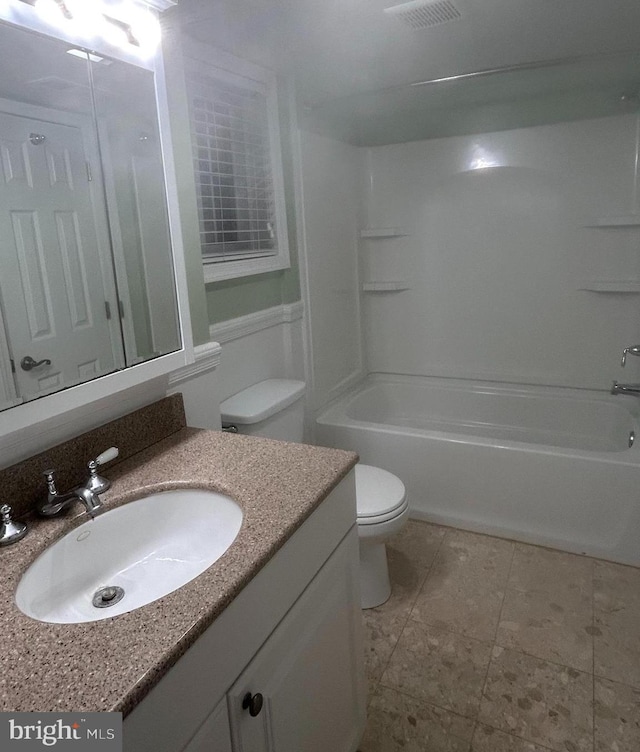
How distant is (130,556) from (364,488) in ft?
3.49

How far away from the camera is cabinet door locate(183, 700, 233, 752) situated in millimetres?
842

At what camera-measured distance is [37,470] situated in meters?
1.17

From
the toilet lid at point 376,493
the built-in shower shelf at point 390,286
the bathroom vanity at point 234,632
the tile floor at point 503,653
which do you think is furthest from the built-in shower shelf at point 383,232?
the bathroom vanity at point 234,632

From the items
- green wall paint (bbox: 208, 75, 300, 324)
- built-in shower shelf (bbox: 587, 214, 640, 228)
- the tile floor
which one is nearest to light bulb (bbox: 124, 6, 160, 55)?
green wall paint (bbox: 208, 75, 300, 324)

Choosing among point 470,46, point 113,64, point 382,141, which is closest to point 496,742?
point 113,64

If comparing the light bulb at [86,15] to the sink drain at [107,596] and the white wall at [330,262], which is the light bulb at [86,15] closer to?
the sink drain at [107,596]

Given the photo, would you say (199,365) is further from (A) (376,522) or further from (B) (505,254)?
(B) (505,254)

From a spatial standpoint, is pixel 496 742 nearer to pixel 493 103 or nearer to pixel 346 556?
pixel 346 556

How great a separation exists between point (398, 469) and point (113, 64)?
78.9 inches

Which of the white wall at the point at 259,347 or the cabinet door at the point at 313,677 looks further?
the white wall at the point at 259,347

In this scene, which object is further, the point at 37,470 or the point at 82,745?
the point at 37,470

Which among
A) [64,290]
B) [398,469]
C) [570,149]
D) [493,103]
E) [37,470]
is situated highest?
[493,103]

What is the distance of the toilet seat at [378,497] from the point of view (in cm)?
194

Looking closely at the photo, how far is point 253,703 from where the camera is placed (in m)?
0.96
